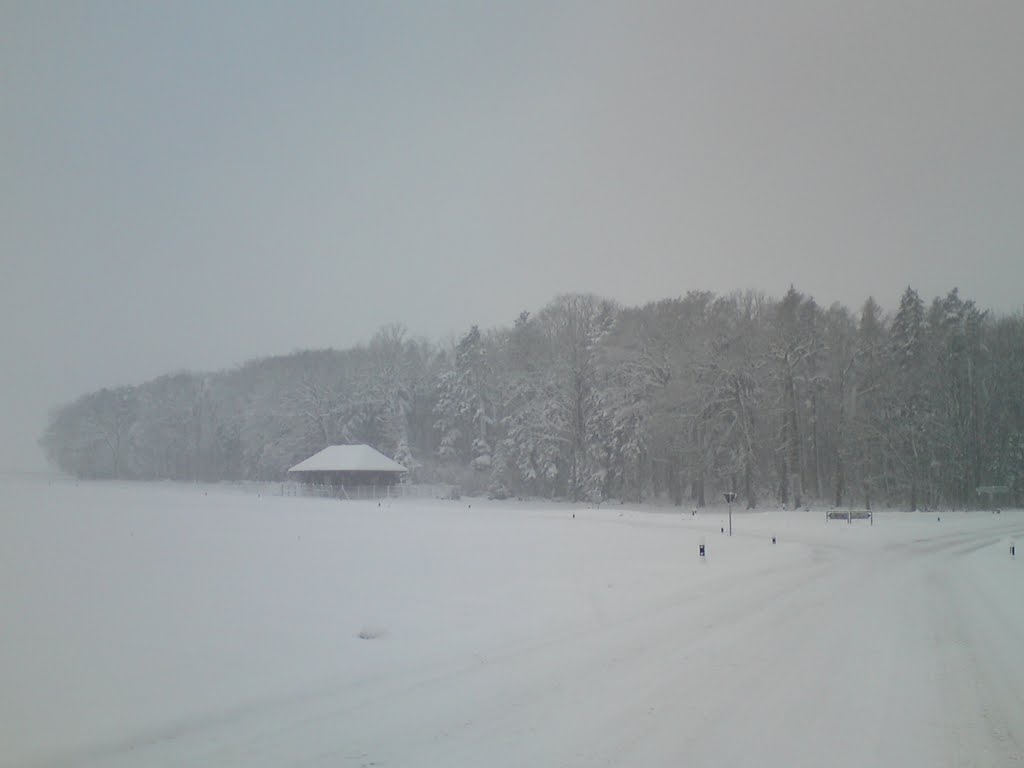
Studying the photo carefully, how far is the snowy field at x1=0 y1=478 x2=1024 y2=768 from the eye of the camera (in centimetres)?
673

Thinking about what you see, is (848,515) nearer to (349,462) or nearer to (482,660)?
(482,660)

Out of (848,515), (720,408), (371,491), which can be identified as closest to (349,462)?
(371,491)

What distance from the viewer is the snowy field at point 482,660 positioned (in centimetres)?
673

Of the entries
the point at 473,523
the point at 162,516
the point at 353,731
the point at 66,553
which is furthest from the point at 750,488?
the point at 353,731

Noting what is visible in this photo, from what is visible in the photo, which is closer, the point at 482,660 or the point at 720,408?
the point at 482,660

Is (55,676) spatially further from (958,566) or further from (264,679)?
(958,566)

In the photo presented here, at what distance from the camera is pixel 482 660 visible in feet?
32.8

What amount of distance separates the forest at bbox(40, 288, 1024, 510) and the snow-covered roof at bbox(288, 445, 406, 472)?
23.5 feet

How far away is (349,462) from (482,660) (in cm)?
6366

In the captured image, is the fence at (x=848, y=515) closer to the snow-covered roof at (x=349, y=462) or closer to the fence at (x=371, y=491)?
the fence at (x=371, y=491)

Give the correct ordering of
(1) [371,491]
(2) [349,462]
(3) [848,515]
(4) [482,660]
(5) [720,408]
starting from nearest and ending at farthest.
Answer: (4) [482,660] → (3) [848,515] → (5) [720,408] → (1) [371,491] → (2) [349,462]

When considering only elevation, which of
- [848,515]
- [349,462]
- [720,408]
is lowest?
[848,515]

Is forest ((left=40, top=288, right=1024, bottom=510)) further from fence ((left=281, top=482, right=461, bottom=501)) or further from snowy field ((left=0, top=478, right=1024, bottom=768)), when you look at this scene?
snowy field ((left=0, top=478, right=1024, bottom=768))

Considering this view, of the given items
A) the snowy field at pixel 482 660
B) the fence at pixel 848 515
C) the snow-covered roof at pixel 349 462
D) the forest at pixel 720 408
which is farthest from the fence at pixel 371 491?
the snowy field at pixel 482 660
